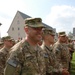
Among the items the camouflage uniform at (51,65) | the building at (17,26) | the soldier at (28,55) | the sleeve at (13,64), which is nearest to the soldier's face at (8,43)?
the camouflage uniform at (51,65)

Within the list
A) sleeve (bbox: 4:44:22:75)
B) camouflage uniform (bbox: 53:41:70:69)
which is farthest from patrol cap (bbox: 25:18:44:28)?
camouflage uniform (bbox: 53:41:70:69)

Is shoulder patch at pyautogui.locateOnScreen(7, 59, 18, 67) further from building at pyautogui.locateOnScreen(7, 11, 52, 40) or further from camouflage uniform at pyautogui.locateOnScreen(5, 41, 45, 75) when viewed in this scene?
building at pyautogui.locateOnScreen(7, 11, 52, 40)

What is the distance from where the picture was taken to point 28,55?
4.05m

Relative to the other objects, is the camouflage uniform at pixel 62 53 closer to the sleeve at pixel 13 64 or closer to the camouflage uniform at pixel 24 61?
the camouflage uniform at pixel 24 61

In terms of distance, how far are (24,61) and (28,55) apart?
116 millimetres

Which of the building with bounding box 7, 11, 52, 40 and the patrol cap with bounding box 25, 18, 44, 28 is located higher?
the building with bounding box 7, 11, 52, 40

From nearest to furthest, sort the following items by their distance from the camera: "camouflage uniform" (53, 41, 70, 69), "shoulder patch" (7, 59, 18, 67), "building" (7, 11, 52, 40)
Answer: "shoulder patch" (7, 59, 18, 67) < "camouflage uniform" (53, 41, 70, 69) < "building" (7, 11, 52, 40)

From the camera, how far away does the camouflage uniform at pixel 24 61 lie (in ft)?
12.8

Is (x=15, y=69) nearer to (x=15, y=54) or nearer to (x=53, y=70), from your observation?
(x=15, y=54)

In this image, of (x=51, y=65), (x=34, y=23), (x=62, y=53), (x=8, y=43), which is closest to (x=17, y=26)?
(x=8, y=43)

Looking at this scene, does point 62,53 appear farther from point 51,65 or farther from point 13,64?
point 13,64

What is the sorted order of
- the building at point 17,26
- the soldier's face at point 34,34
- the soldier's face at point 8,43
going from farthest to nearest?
the building at point 17,26 → the soldier's face at point 8,43 → the soldier's face at point 34,34

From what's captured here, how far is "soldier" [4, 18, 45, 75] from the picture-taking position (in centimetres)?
392

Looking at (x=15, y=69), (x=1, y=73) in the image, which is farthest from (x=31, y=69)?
(x=1, y=73)
